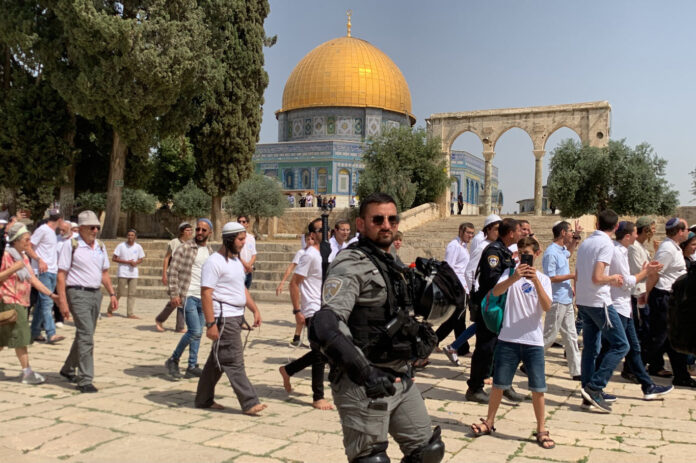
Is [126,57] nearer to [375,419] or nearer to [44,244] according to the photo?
[44,244]

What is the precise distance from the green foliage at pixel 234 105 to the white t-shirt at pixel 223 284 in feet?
52.9

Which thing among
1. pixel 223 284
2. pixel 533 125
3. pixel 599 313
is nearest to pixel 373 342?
pixel 223 284

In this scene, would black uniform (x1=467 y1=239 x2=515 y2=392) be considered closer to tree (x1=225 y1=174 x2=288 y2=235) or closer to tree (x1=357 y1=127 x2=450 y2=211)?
tree (x1=357 y1=127 x2=450 y2=211)

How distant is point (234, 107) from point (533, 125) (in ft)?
51.6

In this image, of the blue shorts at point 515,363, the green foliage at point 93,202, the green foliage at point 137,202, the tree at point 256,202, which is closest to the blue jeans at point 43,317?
Answer: the blue shorts at point 515,363

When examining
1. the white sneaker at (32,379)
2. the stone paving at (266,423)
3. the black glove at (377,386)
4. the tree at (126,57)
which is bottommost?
the stone paving at (266,423)

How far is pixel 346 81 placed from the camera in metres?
49.1

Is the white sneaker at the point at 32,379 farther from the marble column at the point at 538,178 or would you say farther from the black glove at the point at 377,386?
the marble column at the point at 538,178

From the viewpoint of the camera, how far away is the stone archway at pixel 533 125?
94.7 feet

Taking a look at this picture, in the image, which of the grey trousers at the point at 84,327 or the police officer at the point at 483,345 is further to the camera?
the grey trousers at the point at 84,327

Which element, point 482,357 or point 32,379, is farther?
point 32,379

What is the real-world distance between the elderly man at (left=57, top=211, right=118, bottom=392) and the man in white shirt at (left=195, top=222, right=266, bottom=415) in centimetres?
122

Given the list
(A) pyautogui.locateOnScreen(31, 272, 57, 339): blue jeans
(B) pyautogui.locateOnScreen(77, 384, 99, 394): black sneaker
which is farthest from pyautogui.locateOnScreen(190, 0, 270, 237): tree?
(B) pyautogui.locateOnScreen(77, 384, 99, 394): black sneaker

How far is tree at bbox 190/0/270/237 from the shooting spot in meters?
21.1
